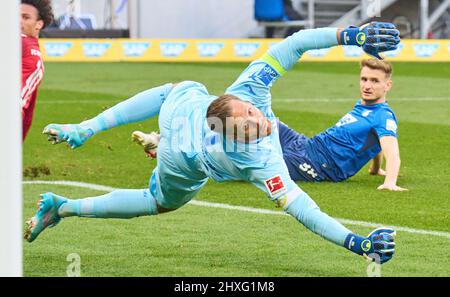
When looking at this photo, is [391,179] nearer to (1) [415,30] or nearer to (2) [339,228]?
(2) [339,228]

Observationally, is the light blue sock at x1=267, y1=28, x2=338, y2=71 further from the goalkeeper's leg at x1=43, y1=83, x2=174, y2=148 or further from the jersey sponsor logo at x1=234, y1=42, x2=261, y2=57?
the jersey sponsor logo at x1=234, y1=42, x2=261, y2=57

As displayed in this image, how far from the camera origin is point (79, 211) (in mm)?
7305

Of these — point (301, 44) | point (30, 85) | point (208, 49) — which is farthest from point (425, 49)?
point (301, 44)

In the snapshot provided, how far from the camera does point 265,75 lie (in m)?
6.94

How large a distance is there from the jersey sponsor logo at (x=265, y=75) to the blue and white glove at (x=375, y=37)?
468 mm

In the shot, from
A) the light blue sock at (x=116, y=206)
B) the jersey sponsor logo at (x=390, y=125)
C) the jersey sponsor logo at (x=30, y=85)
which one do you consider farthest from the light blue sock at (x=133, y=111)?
the jersey sponsor logo at (x=390, y=125)

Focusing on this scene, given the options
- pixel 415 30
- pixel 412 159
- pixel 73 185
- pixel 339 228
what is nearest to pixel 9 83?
pixel 339 228

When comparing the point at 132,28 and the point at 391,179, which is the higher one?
the point at 132,28

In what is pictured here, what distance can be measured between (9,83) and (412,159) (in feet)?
25.7

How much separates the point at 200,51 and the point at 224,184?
16.1 metres

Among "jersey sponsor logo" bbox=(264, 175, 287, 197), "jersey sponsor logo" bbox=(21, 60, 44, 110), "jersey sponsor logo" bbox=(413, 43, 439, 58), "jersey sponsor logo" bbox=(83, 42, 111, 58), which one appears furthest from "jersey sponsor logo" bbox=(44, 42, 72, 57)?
"jersey sponsor logo" bbox=(264, 175, 287, 197)

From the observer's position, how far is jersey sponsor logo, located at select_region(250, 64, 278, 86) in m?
6.93

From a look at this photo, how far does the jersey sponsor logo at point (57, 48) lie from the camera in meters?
25.1

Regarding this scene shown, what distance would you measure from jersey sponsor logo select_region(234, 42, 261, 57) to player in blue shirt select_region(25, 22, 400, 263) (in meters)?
19.0
